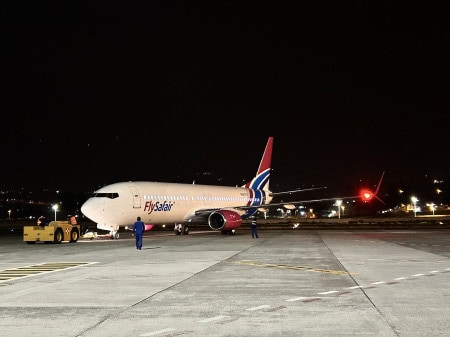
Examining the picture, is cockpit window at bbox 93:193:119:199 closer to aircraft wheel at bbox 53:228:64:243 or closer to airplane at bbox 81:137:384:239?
airplane at bbox 81:137:384:239

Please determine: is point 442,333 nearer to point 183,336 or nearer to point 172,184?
point 183,336

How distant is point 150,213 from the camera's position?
39219mm

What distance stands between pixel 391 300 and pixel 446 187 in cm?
14855

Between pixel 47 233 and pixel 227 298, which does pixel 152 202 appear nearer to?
pixel 47 233

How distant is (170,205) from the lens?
41.5 m

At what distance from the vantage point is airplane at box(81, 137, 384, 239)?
36250 millimetres

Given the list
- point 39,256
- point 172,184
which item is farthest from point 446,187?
point 39,256

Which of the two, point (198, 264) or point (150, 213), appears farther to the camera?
point (150, 213)

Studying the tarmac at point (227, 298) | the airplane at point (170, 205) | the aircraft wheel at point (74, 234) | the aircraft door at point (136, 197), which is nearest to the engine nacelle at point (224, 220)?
the airplane at point (170, 205)

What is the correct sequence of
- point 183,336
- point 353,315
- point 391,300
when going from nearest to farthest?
1. point 183,336
2. point 353,315
3. point 391,300

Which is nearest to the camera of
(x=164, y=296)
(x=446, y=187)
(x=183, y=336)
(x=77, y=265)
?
(x=183, y=336)

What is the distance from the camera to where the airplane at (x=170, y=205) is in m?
36.2

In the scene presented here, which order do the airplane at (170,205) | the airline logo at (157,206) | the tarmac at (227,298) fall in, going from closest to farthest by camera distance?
the tarmac at (227,298) < the airplane at (170,205) < the airline logo at (157,206)

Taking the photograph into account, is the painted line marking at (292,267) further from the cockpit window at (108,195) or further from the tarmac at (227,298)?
the cockpit window at (108,195)
